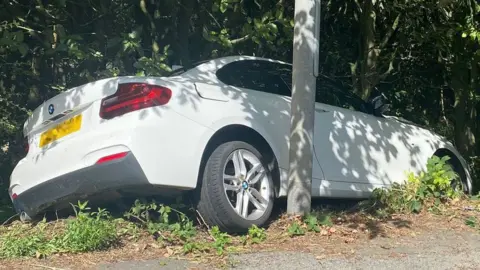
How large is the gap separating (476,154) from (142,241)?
828 cm

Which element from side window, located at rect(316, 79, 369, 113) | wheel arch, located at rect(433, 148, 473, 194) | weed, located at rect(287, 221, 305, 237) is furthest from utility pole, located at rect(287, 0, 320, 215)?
wheel arch, located at rect(433, 148, 473, 194)

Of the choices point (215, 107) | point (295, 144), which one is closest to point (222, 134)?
point (215, 107)

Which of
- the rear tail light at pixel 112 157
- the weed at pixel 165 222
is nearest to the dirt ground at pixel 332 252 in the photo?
the weed at pixel 165 222

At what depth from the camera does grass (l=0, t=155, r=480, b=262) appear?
15.0 ft

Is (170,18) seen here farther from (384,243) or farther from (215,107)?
(384,243)

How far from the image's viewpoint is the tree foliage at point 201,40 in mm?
7184

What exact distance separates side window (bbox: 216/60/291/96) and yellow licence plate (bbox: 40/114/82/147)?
133cm

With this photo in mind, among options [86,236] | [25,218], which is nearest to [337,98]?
[86,236]

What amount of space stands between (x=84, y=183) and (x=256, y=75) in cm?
204

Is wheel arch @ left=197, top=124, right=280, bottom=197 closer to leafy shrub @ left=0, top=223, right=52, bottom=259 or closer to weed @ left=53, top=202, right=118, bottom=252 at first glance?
weed @ left=53, top=202, right=118, bottom=252

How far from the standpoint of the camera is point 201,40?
8461 mm

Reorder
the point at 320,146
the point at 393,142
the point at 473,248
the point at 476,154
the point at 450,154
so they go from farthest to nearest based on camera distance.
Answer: the point at 476,154 → the point at 450,154 → the point at 393,142 → the point at 320,146 → the point at 473,248

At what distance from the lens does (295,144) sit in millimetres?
5367

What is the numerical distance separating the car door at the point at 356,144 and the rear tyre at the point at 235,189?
83 centimetres
